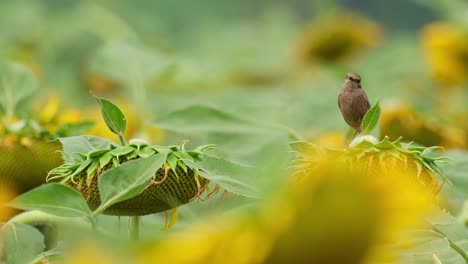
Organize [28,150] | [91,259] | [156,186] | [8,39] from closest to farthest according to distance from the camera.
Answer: [91,259], [156,186], [28,150], [8,39]

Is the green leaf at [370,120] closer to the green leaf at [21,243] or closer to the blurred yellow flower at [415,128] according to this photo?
the green leaf at [21,243]

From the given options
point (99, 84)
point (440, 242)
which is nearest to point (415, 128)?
point (440, 242)

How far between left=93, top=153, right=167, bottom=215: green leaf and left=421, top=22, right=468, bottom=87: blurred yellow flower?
0.91m

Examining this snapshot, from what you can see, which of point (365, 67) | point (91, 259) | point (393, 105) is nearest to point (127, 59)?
point (393, 105)

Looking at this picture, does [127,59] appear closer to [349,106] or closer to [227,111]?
[227,111]

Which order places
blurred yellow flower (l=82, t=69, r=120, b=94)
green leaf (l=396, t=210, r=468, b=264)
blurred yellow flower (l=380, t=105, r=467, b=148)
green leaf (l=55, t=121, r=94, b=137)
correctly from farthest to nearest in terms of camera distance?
blurred yellow flower (l=82, t=69, r=120, b=94), blurred yellow flower (l=380, t=105, r=467, b=148), green leaf (l=55, t=121, r=94, b=137), green leaf (l=396, t=210, r=468, b=264)

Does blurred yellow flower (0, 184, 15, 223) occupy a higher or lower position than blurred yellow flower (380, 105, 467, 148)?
lower

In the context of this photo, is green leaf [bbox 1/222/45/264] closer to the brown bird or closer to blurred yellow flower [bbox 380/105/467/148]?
the brown bird

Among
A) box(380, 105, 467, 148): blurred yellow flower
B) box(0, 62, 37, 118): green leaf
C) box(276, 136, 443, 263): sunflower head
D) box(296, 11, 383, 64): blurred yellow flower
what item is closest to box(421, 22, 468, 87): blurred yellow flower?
box(296, 11, 383, 64): blurred yellow flower

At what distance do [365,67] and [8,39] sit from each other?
Answer: 56 cm

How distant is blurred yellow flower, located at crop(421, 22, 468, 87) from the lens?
4.17 ft

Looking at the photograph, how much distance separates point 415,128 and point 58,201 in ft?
1.36

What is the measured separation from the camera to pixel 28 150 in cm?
53

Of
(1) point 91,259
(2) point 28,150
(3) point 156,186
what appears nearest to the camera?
(1) point 91,259
